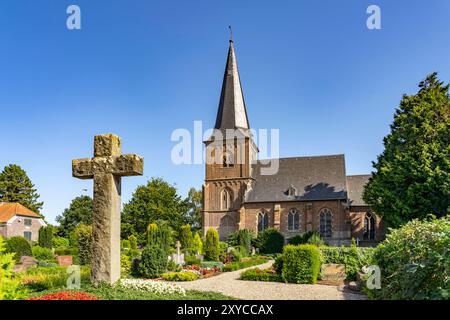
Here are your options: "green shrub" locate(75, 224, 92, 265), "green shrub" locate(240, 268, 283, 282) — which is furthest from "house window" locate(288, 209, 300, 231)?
"green shrub" locate(75, 224, 92, 265)

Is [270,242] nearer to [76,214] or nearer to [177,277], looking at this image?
[177,277]

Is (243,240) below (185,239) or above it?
below

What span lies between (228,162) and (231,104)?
7000mm

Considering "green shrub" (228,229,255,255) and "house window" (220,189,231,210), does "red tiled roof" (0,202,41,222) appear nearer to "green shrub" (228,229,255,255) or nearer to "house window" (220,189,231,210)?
"house window" (220,189,231,210)

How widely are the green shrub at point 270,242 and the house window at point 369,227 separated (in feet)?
31.2

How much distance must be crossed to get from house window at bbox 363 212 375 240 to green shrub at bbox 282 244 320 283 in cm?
2726

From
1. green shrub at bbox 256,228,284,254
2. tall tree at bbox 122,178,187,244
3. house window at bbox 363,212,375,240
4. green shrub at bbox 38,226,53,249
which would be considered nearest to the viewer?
green shrub at bbox 38,226,53,249

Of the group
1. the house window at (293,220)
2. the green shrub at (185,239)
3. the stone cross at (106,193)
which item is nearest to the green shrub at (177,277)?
the stone cross at (106,193)

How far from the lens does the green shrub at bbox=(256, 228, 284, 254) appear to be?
38281mm

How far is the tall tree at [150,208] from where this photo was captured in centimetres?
5350

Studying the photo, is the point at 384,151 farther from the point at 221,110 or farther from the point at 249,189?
the point at 221,110

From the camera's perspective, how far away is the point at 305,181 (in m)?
44.7

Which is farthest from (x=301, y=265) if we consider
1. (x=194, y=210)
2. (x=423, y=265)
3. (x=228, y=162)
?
(x=194, y=210)

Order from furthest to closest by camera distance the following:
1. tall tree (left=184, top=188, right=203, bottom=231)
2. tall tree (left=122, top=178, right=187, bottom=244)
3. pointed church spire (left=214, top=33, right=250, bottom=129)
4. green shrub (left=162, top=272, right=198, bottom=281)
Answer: tall tree (left=184, top=188, right=203, bottom=231) → tall tree (left=122, top=178, right=187, bottom=244) → pointed church spire (left=214, top=33, right=250, bottom=129) → green shrub (left=162, top=272, right=198, bottom=281)
